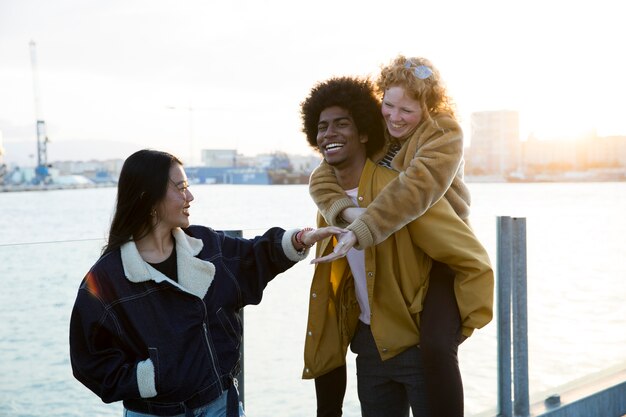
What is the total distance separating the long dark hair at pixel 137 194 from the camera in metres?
1.91

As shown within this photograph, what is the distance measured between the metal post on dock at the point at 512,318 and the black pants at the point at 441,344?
0.95 m

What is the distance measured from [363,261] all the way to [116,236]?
77 centimetres

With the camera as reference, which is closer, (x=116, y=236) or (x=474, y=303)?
(x=116, y=236)

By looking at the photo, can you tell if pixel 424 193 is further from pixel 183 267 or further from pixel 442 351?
pixel 183 267

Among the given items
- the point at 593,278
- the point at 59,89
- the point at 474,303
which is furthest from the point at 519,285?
the point at 59,89

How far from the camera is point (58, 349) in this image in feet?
7.31

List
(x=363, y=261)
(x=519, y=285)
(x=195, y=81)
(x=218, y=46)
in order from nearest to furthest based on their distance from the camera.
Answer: (x=363, y=261) → (x=519, y=285) → (x=218, y=46) → (x=195, y=81)

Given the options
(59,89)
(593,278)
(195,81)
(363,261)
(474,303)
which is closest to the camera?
(474,303)

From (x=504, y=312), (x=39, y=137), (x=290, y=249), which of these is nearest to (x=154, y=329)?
(x=290, y=249)

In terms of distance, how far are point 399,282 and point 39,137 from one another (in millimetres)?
68633

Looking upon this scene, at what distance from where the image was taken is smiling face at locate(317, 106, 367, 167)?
2.20 meters

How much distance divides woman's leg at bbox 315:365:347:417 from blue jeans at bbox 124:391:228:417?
1.52 feet

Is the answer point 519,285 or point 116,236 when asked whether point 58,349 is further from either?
point 519,285

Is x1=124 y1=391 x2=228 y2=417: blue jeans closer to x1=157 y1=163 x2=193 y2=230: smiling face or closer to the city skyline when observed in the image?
x1=157 y1=163 x2=193 y2=230: smiling face
